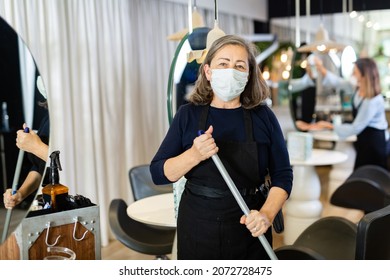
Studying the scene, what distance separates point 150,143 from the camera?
2.42 meters

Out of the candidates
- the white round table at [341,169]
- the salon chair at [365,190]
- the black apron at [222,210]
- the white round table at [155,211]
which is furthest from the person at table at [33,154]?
the white round table at [341,169]

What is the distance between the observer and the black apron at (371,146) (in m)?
3.29

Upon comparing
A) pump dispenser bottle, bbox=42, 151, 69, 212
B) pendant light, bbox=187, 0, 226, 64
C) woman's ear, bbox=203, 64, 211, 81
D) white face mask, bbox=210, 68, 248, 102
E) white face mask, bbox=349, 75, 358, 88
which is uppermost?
pendant light, bbox=187, 0, 226, 64

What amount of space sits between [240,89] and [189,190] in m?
0.38

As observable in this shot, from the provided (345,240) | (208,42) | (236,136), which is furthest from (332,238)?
(208,42)

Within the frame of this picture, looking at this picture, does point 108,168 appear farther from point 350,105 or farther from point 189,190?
point 350,105

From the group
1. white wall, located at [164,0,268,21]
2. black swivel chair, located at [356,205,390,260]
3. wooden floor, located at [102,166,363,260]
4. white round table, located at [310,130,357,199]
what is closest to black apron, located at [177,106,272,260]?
wooden floor, located at [102,166,363,260]

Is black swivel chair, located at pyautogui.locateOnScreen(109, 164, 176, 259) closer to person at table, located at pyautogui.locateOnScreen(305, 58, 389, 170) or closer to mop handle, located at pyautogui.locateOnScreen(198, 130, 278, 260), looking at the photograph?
mop handle, located at pyautogui.locateOnScreen(198, 130, 278, 260)

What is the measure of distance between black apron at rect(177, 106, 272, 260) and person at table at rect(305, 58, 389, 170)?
5.77 ft

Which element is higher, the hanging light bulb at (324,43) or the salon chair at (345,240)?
the hanging light bulb at (324,43)

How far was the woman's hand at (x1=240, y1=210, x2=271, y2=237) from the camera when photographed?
1.51 metres

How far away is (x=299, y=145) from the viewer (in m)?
3.11

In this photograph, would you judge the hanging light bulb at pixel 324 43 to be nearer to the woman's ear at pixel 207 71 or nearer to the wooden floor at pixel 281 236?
the wooden floor at pixel 281 236
